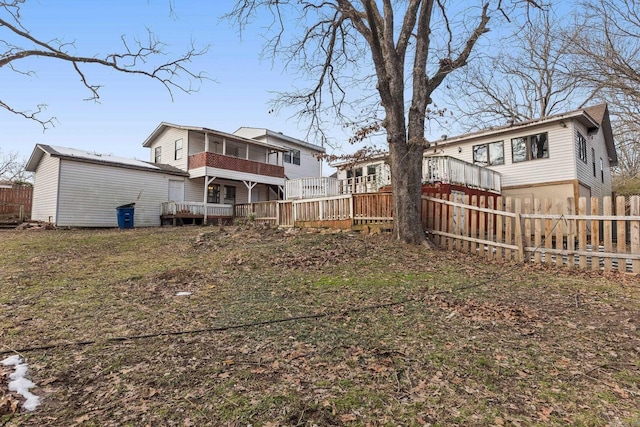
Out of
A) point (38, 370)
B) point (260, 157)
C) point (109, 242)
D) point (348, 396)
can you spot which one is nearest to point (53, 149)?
point (109, 242)

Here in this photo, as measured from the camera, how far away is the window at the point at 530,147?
1481 centimetres

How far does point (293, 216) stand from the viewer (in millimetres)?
13453

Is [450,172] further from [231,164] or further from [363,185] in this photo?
[231,164]

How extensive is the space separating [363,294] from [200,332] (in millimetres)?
2335

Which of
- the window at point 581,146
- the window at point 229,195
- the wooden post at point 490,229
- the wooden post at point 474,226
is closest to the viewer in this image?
the wooden post at point 490,229

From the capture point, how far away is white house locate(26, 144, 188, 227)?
16.0 m

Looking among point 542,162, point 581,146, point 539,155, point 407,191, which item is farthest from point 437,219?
point 581,146

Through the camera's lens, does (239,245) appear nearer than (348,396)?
No

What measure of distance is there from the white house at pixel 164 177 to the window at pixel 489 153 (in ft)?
31.1

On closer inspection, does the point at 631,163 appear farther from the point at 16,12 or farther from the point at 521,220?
the point at 16,12

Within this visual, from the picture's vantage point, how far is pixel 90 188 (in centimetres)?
1675

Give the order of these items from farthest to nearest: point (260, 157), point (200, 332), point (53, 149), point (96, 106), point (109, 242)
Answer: point (260, 157), point (53, 149), point (109, 242), point (96, 106), point (200, 332)

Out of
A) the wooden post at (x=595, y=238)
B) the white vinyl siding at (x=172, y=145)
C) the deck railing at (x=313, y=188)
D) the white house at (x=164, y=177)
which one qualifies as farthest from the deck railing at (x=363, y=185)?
the white vinyl siding at (x=172, y=145)

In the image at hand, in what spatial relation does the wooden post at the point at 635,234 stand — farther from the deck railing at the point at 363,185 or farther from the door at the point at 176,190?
the door at the point at 176,190
